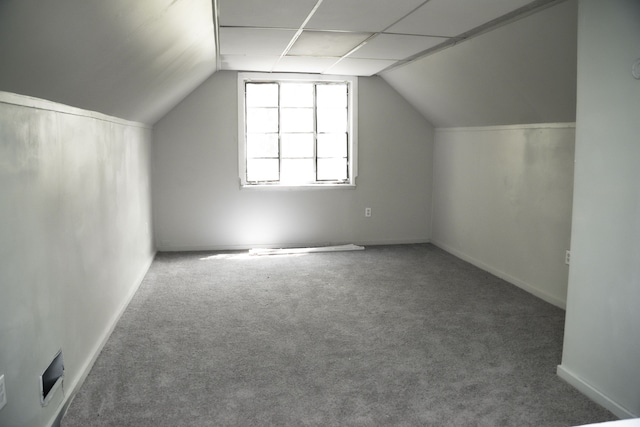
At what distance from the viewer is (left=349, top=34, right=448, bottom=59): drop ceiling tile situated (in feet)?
13.1

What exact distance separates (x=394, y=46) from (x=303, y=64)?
1307mm

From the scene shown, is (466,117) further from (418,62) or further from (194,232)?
(194,232)

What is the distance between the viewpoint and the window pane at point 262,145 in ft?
20.2

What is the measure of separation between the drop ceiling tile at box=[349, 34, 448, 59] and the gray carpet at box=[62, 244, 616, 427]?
2.02 metres

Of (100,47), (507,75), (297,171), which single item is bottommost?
(297,171)

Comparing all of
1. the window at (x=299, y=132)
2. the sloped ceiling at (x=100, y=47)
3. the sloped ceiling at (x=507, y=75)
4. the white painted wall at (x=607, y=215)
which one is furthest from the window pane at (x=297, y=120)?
the white painted wall at (x=607, y=215)

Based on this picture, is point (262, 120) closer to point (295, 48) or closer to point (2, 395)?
point (295, 48)

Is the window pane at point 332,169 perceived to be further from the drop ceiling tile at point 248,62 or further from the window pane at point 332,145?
the drop ceiling tile at point 248,62

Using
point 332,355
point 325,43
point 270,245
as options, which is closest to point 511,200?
point 325,43

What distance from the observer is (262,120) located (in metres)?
6.15

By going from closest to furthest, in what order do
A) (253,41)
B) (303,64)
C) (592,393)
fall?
(592,393), (253,41), (303,64)

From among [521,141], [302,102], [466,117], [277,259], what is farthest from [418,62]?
[277,259]

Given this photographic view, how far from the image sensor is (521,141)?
15.0ft

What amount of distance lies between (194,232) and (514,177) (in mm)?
3445
